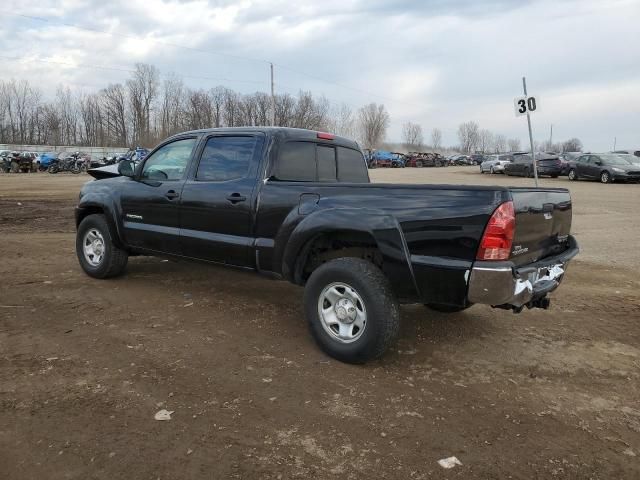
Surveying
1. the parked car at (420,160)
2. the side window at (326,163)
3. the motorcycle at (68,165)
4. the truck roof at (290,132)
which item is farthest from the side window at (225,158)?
the parked car at (420,160)

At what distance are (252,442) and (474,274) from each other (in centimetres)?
176

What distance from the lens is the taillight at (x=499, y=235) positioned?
3441mm

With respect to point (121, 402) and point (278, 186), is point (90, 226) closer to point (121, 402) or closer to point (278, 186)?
point (278, 186)

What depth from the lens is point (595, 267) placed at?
788 cm

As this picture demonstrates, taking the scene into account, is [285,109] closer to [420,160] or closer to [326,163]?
[420,160]

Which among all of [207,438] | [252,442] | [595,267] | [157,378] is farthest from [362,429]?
[595,267]

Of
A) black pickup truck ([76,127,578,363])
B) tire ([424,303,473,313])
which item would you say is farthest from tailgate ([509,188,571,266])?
tire ([424,303,473,313])

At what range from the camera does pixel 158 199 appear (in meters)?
5.68

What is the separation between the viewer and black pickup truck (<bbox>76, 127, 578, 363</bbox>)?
140 inches

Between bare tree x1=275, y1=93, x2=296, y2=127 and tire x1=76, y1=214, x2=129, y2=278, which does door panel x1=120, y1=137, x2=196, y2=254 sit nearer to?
tire x1=76, y1=214, x2=129, y2=278

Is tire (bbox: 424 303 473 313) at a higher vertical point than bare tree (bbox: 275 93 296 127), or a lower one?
lower

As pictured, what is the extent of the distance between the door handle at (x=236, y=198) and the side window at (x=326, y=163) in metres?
0.84

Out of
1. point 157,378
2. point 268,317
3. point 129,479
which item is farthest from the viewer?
point 268,317

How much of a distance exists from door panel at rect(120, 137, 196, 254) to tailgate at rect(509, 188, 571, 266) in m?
3.36
